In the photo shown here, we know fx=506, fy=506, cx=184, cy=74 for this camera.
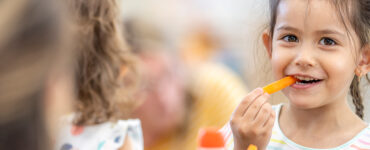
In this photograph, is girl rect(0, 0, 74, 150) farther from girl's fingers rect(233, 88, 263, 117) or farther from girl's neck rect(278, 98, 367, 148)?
girl's neck rect(278, 98, 367, 148)

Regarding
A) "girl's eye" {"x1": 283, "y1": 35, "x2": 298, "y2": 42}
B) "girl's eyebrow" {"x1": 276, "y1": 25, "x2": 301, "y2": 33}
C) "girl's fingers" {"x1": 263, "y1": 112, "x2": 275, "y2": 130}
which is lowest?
"girl's fingers" {"x1": 263, "y1": 112, "x2": 275, "y2": 130}

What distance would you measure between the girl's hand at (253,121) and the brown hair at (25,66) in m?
0.39

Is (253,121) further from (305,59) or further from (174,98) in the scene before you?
(174,98)

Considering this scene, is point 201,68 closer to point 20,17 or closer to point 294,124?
point 294,124

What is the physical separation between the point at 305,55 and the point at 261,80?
0.32m

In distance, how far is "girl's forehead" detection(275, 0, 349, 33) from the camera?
0.90 metres

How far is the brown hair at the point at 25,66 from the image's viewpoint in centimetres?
56

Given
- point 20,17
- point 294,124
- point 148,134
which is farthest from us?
point 148,134

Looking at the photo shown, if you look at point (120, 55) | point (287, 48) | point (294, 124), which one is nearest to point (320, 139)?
point (294, 124)

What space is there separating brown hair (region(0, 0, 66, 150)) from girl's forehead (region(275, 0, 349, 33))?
1.58 ft

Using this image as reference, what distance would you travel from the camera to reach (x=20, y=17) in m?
0.56

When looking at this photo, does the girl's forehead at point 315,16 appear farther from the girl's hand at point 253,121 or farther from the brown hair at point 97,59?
the brown hair at point 97,59

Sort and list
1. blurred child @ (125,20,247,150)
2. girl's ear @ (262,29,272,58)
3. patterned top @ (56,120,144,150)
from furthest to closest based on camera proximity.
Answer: blurred child @ (125,20,247,150) < patterned top @ (56,120,144,150) < girl's ear @ (262,29,272,58)

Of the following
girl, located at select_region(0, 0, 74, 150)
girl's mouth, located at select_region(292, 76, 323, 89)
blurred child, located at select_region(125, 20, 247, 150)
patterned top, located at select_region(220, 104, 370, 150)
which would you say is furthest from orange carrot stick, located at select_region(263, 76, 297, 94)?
blurred child, located at select_region(125, 20, 247, 150)
